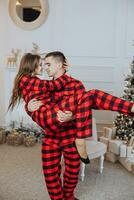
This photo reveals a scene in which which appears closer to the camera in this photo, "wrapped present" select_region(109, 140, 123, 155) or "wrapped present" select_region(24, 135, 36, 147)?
"wrapped present" select_region(109, 140, 123, 155)

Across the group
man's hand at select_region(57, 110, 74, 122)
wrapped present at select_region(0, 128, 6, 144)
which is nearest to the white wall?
wrapped present at select_region(0, 128, 6, 144)

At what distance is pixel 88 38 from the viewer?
5379 millimetres

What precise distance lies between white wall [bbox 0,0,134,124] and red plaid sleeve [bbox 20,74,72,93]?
3.00 metres

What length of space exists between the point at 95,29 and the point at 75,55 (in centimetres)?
59

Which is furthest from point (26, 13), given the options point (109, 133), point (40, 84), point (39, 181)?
point (40, 84)

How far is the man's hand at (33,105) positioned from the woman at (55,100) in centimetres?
3

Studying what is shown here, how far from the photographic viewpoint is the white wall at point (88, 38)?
5285mm

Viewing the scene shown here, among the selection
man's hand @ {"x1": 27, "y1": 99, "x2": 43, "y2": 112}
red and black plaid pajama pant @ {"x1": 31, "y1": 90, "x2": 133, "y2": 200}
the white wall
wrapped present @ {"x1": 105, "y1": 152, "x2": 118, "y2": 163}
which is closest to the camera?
red and black plaid pajama pant @ {"x1": 31, "y1": 90, "x2": 133, "y2": 200}

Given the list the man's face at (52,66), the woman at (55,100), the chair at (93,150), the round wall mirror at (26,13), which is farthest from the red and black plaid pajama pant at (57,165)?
the round wall mirror at (26,13)

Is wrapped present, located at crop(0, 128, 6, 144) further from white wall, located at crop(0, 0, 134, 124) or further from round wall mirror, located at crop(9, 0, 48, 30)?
round wall mirror, located at crop(9, 0, 48, 30)

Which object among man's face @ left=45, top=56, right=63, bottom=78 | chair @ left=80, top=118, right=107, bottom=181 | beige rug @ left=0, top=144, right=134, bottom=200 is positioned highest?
man's face @ left=45, top=56, right=63, bottom=78

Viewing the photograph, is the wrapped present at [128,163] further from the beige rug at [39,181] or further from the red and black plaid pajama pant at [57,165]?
the red and black plaid pajama pant at [57,165]

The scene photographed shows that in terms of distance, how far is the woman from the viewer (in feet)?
6.73

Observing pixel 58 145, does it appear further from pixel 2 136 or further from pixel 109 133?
pixel 2 136
